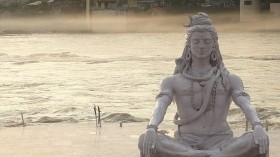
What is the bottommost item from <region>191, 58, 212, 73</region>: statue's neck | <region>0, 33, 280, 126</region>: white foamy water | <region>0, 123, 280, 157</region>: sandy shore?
<region>0, 33, 280, 126</region>: white foamy water

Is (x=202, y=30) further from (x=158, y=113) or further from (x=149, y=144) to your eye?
(x=149, y=144)

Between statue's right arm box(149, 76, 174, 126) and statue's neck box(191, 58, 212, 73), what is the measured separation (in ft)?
0.73

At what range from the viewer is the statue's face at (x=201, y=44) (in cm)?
606

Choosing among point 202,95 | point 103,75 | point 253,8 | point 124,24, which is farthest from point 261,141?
point 124,24

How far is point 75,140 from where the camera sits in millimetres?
9156

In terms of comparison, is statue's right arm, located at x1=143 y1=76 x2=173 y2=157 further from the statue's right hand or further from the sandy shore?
the sandy shore

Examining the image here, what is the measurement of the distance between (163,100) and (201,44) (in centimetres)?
59

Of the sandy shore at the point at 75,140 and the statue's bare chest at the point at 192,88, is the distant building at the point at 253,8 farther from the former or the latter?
the statue's bare chest at the point at 192,88

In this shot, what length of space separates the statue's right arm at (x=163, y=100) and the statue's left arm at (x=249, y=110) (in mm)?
544

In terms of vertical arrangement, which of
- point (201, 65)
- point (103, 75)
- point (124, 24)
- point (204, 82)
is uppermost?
point (201, 65)

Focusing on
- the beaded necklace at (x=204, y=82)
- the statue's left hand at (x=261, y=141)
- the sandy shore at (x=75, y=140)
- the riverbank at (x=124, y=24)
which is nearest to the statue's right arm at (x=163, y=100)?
the beaded necklace at (x=204, y=82)

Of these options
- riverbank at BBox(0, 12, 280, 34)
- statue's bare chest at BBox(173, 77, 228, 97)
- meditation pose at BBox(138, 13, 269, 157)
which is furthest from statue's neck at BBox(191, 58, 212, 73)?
riverbank at BBox(0, 12, 280, 34)

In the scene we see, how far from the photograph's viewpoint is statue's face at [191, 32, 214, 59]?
6.06 m

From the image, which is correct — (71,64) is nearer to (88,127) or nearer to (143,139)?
(88,127)
